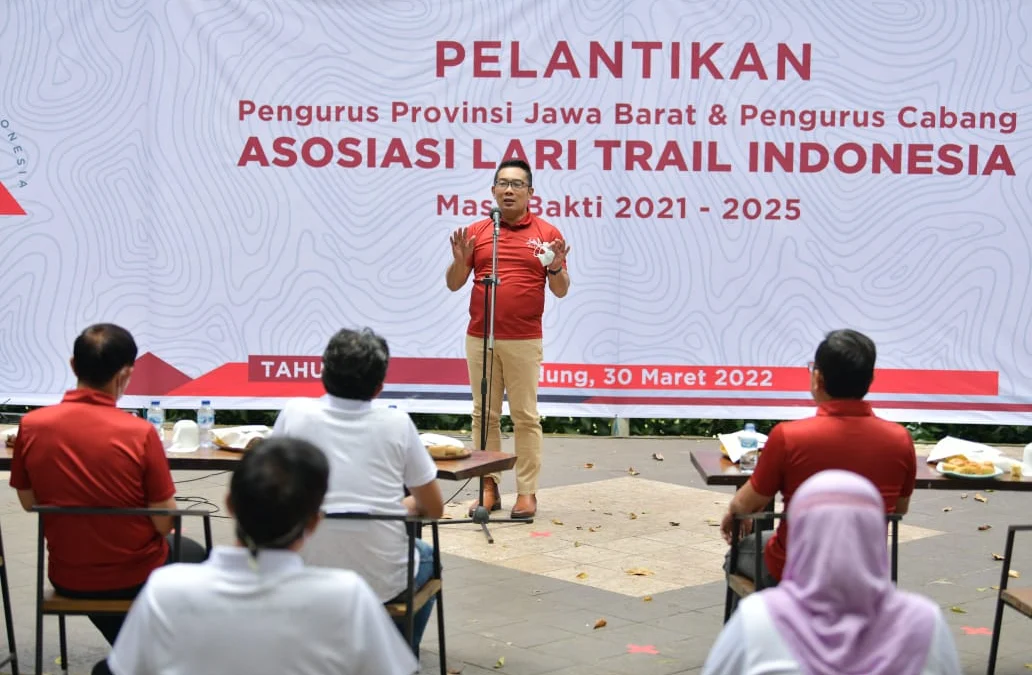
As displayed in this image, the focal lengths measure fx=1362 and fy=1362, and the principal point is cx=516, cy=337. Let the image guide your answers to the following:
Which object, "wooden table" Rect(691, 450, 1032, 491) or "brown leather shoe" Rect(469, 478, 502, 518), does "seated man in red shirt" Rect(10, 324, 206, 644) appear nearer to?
"wooden table" Rect(691, 450, 1032, 491)

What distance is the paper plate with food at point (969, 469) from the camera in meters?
4.43

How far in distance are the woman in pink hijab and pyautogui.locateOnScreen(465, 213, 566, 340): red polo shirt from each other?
172 inches

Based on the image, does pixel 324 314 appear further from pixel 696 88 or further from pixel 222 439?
pixel 222 439

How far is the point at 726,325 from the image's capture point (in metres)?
8.62

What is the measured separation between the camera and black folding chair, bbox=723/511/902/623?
12.5ft

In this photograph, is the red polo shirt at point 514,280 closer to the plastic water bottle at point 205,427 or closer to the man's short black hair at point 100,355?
the plastic water bottle at point 205,427

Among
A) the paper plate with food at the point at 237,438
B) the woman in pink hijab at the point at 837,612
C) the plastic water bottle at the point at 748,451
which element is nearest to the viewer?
the woman in pink hijab at the point at 837,612

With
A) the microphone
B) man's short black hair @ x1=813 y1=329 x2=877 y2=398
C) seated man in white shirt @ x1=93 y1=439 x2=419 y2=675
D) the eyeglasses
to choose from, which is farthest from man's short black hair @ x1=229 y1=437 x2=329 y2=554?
the eyeglasses

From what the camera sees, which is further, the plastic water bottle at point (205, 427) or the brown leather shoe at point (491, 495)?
the brown leather shoe at point (491, 495)

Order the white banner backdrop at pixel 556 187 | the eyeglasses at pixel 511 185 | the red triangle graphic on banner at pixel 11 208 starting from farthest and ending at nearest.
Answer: the red triangle graphic on banner at pixel 11 208 → the white banner backdrop at pixel 556 187 → the eyeglasses at pixel 511 185

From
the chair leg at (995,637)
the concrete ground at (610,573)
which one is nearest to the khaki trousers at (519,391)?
the concrete ground at (610,573)

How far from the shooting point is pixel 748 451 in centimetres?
457

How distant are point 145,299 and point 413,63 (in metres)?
2.26

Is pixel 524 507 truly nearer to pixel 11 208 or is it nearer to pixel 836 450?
pixel 836 450
